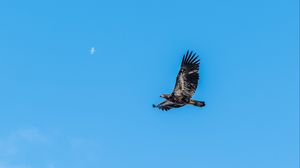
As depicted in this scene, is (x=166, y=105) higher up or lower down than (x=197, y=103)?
higher up

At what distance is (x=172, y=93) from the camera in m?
50.4

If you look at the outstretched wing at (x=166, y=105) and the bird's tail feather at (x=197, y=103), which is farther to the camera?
the outstretched wing at (x=166, y=105)

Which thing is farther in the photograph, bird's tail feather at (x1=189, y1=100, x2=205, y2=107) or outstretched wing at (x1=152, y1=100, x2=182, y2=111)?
outstretched wing at (x1=152, y1=100, x2=182, y2=111)

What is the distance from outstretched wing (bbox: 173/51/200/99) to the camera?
162ft

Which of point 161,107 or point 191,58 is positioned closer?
point 191,58

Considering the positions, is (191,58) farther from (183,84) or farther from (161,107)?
(161,107)

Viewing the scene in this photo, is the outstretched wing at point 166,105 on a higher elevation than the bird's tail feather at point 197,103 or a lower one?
higher

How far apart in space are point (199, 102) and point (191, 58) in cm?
371

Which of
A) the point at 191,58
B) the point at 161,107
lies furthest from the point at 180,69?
the point at 161,107

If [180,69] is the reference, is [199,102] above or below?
below

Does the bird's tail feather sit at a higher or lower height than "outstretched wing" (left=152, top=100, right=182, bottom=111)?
lower

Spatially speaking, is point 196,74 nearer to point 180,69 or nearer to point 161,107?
point 180,69

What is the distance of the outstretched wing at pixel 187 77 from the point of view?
49312mm

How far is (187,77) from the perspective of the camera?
163 feet
